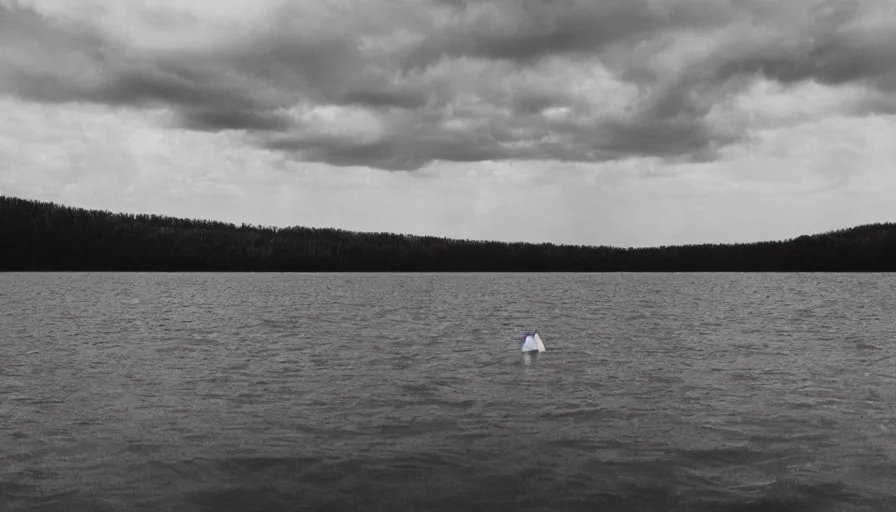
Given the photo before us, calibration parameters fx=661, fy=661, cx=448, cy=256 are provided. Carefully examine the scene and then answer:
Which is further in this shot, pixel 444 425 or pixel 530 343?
pixel 530 343

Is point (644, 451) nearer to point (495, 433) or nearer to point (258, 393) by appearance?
point (495, 433)

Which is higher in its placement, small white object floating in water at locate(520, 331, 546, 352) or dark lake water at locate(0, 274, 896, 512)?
small white object floating in water at locate(520, 331, 546, 352)

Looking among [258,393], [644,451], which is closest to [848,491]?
[644,451]

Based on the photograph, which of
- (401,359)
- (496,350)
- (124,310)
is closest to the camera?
(401,359)

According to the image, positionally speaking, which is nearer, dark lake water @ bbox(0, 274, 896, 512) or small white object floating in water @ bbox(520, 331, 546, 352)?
dark lake water @ bbox(0, 274, 896, 512)

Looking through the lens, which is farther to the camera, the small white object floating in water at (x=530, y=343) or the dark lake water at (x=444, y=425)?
the small white object floating in water at (x=530, y=343)

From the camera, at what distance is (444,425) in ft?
59.3

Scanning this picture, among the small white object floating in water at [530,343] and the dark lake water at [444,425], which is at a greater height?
the small white object floating in water at [530,343]

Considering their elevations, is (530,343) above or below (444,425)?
above

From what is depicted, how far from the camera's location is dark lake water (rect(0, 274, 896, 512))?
1270cm

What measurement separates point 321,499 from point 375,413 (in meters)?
7.21

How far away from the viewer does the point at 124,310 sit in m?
64.7

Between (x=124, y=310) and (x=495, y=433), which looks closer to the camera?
(x=495, y=433)

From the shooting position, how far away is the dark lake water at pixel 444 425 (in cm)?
1270
